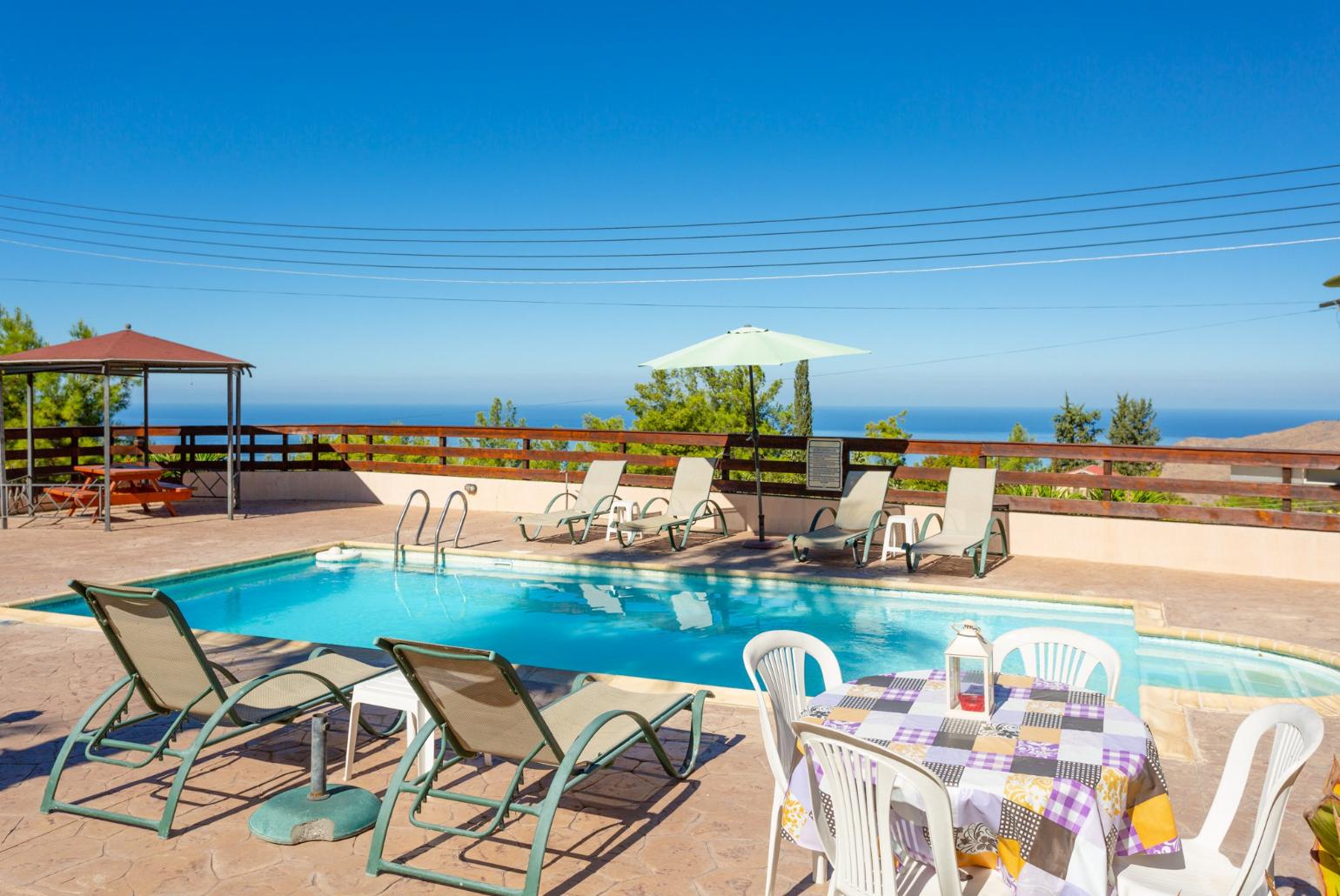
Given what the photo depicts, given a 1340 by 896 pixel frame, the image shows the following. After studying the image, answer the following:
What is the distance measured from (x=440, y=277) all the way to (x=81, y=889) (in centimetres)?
3700

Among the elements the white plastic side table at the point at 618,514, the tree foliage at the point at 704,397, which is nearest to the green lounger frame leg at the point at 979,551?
the white plastic side table at the point at 618,514

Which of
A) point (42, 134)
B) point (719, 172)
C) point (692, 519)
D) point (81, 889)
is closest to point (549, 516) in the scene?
point (692, 519)

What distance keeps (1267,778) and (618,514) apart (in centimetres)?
844

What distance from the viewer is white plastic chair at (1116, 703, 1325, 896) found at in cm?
213

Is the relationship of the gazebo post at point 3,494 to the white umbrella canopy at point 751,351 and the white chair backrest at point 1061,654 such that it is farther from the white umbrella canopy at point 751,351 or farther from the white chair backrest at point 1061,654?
the white chair backrest at point 1061,654

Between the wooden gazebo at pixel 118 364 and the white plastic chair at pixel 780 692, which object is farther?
the wooden gazebo at pixel 118 364

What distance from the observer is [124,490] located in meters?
11.8

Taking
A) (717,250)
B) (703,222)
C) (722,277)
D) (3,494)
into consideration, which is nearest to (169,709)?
(3,494)

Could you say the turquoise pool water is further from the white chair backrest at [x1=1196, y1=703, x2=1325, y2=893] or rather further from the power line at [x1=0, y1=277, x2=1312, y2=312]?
the power line at [x1=0, y1=277, x2=1312, y2=312]

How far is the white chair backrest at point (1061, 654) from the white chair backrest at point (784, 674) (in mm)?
602

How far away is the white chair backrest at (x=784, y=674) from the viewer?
2.97 meters

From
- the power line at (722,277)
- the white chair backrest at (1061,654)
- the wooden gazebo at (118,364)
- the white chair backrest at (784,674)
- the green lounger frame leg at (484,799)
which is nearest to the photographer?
the green lounger frame leg at (484,799)

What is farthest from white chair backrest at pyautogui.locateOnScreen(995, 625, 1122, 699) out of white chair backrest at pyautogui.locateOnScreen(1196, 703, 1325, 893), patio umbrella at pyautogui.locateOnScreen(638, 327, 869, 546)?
patio umbrella at pyautogui.locateOnScreen(638, 327, 869, 546)

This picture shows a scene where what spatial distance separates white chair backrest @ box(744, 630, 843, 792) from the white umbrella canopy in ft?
20.7
